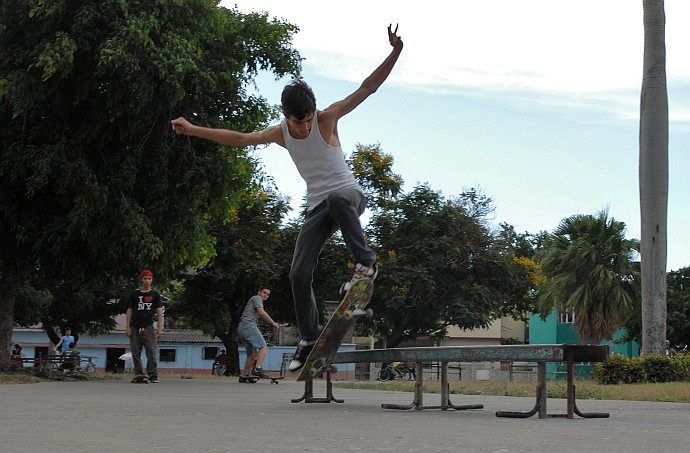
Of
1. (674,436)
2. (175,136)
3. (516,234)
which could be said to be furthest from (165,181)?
(516,234)

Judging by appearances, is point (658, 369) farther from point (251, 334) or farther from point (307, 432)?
point (307, 432)

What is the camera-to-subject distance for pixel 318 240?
7121 millimetres

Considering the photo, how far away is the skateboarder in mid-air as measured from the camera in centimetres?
671

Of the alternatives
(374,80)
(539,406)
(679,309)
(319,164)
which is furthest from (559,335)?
(374,80)

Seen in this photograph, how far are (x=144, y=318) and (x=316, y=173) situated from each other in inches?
369

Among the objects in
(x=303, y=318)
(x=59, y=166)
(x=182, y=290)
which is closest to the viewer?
(x=303, y=318)

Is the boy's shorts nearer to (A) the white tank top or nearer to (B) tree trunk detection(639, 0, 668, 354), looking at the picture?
(A) the white tank top

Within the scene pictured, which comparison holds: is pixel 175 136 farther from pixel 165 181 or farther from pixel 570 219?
pixel 570 219

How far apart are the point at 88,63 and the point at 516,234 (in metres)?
43.2

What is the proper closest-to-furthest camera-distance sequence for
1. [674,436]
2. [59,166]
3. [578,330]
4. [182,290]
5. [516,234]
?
[674,436] → [59,166] → [578,330] → [182,290] → [516,234]

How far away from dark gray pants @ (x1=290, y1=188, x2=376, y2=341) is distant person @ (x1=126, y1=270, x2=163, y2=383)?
8336 mm

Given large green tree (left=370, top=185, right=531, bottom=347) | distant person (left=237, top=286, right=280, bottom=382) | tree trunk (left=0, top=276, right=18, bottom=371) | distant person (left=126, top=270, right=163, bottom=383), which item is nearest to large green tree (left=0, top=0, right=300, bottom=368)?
tree trunk (left=0, top=276, right=18, bottom=371)

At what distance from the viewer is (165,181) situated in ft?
57.8

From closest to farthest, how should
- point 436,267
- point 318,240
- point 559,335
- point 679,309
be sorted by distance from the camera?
1. point 318,240
2. point 436,267
3. point 679,309
4. point 559,335
